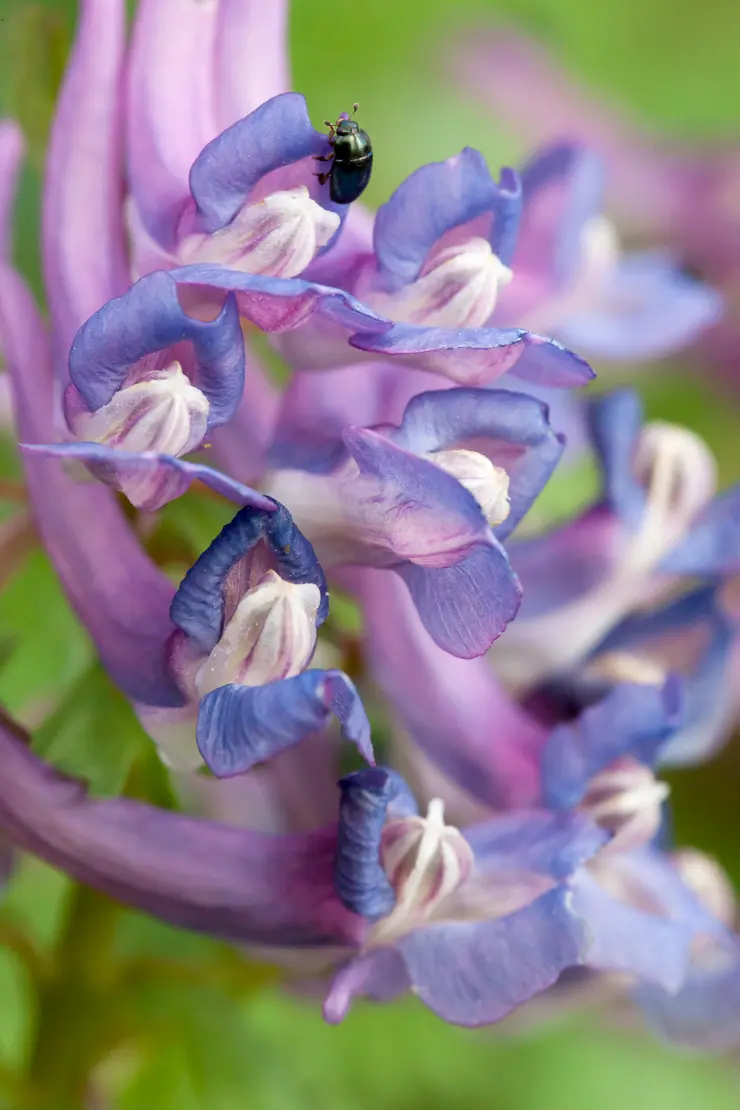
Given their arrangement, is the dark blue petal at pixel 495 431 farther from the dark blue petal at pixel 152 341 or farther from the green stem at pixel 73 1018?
the green stem at pixel 73 1018

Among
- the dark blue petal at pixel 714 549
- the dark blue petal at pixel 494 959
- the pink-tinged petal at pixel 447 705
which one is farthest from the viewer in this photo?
the dark blue petal at pixel 714 549

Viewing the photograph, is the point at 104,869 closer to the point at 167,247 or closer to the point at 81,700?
the point at 81,700

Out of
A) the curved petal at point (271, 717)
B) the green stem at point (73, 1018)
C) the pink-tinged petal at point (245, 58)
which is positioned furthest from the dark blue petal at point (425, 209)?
the green stem at point (73, 1018)

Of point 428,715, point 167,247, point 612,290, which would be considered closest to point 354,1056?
point 428,715

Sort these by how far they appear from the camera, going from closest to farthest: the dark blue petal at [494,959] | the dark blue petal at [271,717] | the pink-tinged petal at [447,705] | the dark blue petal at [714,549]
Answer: the dark blue petal at [271,717]
the dark blue petal at [494,959]
the pink-tinged petal at [447,705]
the dark blue petal at [714,549]

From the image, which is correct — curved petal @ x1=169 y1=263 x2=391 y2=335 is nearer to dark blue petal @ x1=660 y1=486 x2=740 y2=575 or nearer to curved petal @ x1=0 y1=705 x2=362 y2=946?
curved petal @ x1=0 y1=705 x2=362 y2=946

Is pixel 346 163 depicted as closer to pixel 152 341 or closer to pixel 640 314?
pixel 152 341

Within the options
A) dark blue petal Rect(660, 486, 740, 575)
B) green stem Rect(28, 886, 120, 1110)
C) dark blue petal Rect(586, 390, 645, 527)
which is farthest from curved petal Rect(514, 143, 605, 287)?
green stem Rect(28, 886, 120, 1110)
